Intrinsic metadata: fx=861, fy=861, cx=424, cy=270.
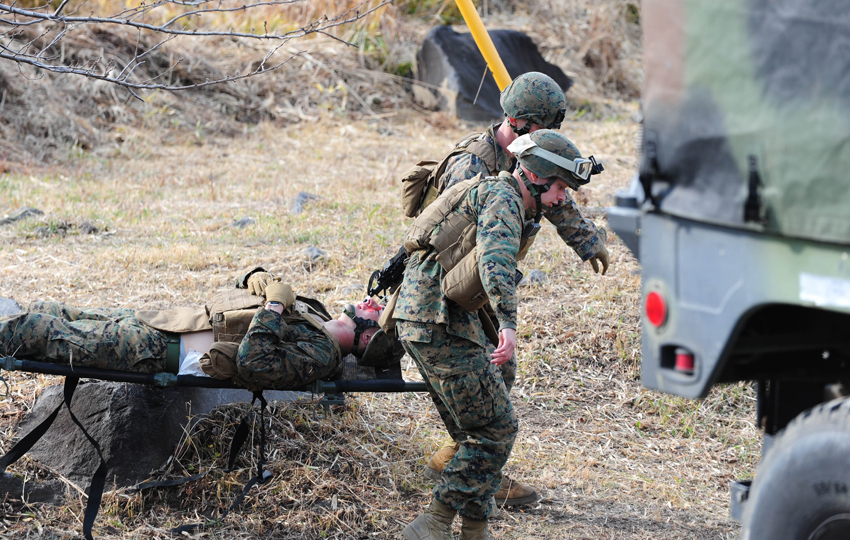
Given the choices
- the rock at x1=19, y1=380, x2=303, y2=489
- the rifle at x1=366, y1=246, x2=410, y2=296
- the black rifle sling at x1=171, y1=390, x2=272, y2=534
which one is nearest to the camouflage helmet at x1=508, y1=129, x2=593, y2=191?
the rifle at x1=366, y1=246, x2=410, y2=296

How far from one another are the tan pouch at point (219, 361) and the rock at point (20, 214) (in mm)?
5249

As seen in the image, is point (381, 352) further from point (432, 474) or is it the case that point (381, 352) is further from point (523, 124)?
point (523, 124)

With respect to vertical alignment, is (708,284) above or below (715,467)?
above

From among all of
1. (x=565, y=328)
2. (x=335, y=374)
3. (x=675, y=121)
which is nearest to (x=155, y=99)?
(x=565, y=328)

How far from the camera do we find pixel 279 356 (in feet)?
12.8

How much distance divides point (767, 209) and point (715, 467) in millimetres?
3028

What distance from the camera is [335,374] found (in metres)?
4.20

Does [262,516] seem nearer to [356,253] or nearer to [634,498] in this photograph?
[634,498]

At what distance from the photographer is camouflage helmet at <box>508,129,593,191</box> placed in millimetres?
3428

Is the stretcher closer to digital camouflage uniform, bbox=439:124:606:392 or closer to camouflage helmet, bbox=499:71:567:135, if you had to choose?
digital camouflage uniform, bbox=439:124:606:392

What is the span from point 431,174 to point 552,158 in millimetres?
958

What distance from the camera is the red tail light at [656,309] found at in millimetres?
2304

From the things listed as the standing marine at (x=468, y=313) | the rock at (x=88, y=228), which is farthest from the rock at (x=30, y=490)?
the rock at (x=88, y=228)

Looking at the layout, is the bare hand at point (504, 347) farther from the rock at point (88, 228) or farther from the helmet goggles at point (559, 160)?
the rock at point (88, 228)
